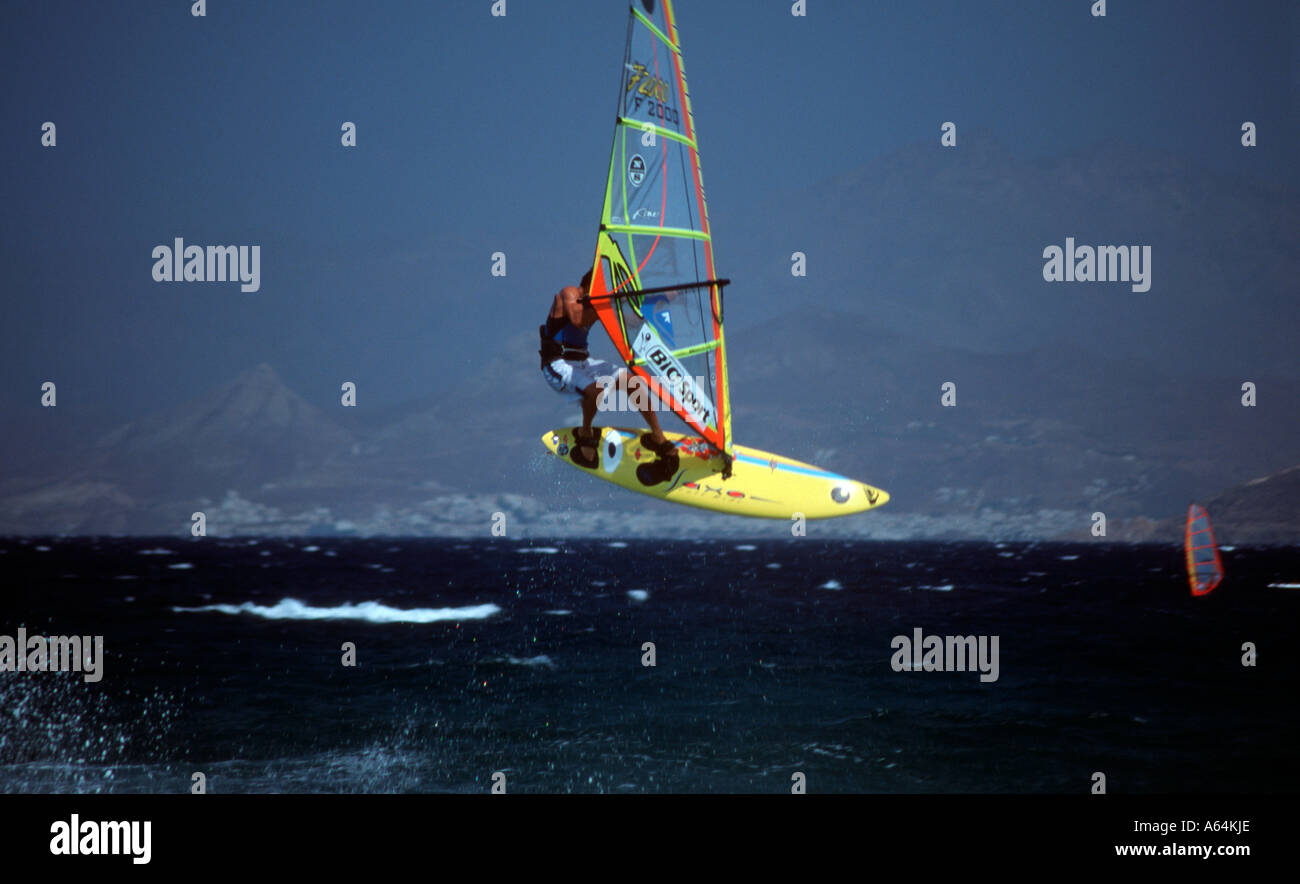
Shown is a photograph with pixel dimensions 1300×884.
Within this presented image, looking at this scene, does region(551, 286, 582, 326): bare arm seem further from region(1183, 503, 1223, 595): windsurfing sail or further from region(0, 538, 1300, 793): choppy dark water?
region(1183, 503, 1223, 595): windsurfing sail

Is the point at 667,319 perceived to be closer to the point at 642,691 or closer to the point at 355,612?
the point at 642,691

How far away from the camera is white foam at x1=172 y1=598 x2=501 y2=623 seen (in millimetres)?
58469

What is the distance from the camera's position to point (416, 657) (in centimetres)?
4597

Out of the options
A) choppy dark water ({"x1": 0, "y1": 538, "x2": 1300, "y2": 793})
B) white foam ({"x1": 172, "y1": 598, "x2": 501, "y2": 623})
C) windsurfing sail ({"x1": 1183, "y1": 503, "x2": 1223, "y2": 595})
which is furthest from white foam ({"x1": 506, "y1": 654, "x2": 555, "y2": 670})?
windsurfing sail ({"x1": 1183, "y1": 503, "x2": 1223, "y2": 595})

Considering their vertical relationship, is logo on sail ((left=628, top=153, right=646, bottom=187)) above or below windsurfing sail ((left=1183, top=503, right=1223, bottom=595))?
above

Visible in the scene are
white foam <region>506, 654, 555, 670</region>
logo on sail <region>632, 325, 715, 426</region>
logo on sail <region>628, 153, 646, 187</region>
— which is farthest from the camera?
white foam <region>506, 654, 555, 670</region>

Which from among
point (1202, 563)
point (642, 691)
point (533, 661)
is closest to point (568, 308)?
point (642, 691)

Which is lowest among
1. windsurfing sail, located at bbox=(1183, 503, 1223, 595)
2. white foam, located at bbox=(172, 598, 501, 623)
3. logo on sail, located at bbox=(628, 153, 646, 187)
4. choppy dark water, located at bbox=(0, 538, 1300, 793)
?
choppy dark water, located at bbox=(0, 538, 1300, 793)

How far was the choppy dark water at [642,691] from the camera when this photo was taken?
2831cm

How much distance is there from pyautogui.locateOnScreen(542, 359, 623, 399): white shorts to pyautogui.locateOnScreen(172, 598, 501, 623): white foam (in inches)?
1815
